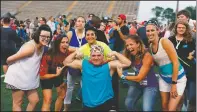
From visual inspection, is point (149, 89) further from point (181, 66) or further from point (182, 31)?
point (182, 31)

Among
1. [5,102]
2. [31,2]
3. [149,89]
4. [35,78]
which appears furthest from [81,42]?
[31,2]

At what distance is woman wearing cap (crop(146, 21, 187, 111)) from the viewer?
15.0 feet

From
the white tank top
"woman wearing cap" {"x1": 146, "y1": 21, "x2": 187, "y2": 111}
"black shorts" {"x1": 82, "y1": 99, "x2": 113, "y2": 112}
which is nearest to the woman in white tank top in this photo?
the white tank top

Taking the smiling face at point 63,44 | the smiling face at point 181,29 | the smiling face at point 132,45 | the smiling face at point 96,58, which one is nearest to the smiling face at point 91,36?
the smiling face at point 63,44

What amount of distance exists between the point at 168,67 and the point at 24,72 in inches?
73.5

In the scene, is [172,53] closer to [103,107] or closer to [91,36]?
[103,107]

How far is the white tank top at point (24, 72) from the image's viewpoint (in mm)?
4887

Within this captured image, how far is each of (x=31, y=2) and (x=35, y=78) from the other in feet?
149

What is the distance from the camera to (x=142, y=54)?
4738mm

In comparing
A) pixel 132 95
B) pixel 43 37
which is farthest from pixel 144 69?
pixel 43 37

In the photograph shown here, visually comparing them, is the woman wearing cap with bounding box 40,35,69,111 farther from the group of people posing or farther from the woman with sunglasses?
the woman with sunglasses

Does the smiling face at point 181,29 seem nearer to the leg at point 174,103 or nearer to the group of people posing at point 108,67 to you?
the group of people posing at point 108,67

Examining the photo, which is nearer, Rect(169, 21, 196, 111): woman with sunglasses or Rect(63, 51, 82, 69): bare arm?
Rect(63, 51, 82, 69): bare arm

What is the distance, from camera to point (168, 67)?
15.5 ft
